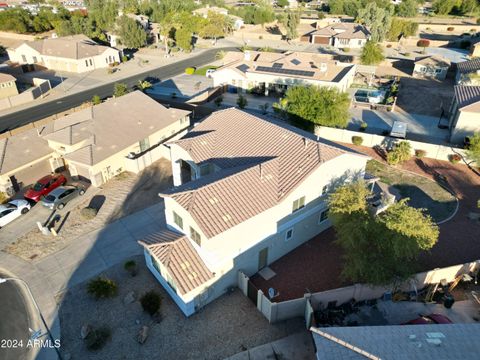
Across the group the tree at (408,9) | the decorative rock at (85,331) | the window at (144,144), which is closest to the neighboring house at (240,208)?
the decorative rock at (85,331)

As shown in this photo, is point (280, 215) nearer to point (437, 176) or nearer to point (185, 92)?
point (437, 176)

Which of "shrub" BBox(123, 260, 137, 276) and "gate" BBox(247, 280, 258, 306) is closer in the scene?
"gate" BBox(247, 280, 258, 306)

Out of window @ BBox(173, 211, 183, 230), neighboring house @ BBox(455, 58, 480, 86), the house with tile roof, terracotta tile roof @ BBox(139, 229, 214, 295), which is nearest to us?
terracotta tile roof @ BBox(139, 229, 214, 295)

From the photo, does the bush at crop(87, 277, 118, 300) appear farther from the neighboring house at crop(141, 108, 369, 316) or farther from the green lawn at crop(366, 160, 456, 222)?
the green lawn at crop(366, 160, 456, 222)

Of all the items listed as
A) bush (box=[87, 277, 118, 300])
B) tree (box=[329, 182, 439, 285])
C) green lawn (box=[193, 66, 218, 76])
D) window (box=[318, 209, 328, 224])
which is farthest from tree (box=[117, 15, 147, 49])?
tree (box=[329, 182, 439, 285])

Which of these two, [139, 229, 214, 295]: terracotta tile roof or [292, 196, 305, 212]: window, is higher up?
[292, 196, 305, 212]: window

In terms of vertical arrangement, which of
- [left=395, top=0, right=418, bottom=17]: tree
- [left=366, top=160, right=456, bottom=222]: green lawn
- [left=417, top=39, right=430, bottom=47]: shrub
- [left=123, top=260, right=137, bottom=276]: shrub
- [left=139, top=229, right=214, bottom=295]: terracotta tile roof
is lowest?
[left=123, top=260, right=137, bottom=276]: shrub

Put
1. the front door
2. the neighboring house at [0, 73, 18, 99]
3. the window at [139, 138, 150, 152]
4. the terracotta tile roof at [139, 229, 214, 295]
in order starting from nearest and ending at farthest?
1. the terracotta tile roof at [139, 229, 214, 295]
2. the front door
3. the window at [139, 138, 150, 152]
4. the neighboring house at [0, 73, 18, 99]
